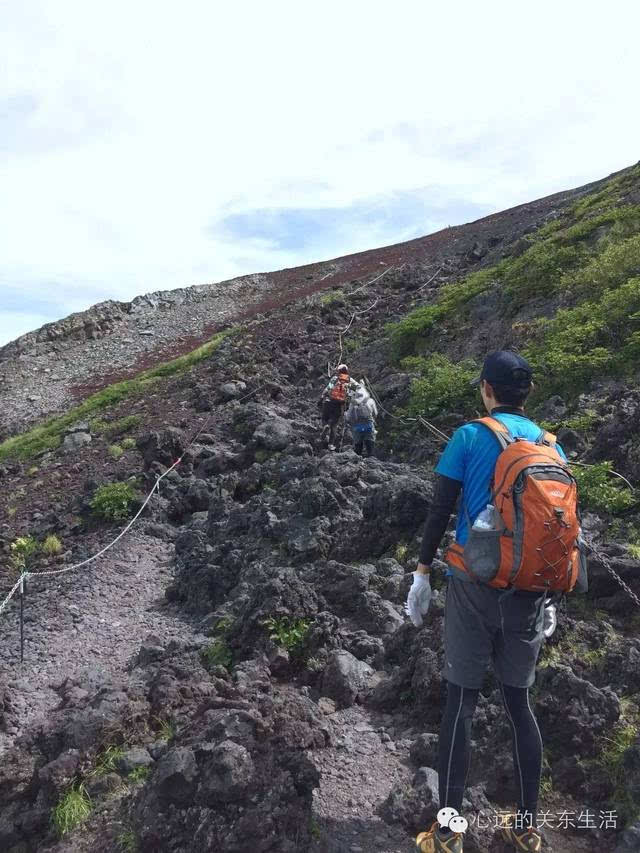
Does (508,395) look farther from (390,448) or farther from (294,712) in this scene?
(390,448)

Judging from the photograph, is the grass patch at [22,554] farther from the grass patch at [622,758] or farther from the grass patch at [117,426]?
the grass patch at [622,758]

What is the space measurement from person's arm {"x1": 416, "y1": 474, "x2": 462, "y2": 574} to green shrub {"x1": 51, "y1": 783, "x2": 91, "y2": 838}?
2.55 metres

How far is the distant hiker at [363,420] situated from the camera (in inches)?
391

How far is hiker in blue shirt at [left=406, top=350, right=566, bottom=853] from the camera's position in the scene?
3.00m

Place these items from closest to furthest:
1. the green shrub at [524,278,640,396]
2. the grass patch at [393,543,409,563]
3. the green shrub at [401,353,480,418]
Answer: the grass patch at [393,543,409,563]
the green shrub at [524,278,640,396]
the green shrub at [401,353,480,418]

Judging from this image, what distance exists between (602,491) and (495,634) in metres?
3.45

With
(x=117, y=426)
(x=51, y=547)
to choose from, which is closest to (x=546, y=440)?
(x=51, y=547)

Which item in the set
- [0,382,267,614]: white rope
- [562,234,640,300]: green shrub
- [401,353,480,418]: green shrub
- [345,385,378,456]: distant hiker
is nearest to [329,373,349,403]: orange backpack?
[345,385,378,456]: distant hiker

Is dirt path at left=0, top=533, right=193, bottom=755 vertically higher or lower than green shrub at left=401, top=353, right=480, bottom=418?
lower

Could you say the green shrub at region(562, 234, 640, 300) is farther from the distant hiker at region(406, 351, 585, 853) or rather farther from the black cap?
the distant hiker at region(406, 351, 585, 853)

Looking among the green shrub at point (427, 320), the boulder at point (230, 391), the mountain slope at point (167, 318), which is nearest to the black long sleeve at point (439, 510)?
the green shrub at point (427, 320)

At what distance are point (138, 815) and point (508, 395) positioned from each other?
9.66 feet

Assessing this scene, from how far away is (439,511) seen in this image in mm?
3178

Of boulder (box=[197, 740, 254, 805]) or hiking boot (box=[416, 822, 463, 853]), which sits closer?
hiking boot (box=[416, 822, 463, 853])
